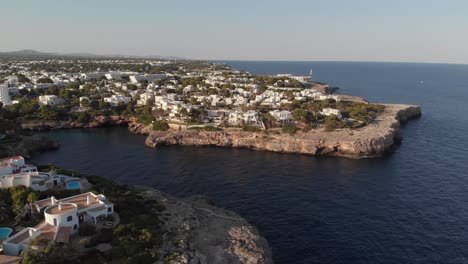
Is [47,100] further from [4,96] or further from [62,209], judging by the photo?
[62,209]

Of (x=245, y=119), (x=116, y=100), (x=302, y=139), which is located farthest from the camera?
(x=116, y=100)

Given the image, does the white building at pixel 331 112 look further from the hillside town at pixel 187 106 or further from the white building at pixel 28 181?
the white building at pixel 28 181

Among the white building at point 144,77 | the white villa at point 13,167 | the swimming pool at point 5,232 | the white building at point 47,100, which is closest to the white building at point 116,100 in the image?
the white building at point 47,100

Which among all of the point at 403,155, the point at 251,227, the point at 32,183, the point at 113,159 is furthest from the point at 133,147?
the point at 403,155

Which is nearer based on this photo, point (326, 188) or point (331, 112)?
point (326, 188)

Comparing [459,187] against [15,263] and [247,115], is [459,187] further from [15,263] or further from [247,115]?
[15,263]

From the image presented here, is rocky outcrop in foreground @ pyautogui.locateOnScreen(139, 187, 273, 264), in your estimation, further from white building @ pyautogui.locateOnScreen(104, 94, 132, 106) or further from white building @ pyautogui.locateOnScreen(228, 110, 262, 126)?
white building @ pyautogui.locateOnScreen(104, 94, 132, 106)

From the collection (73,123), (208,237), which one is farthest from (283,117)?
(73,123)
